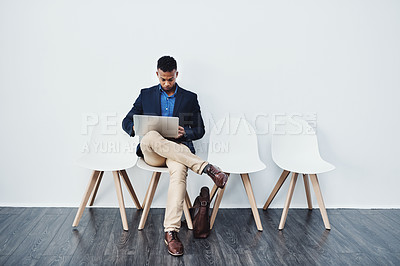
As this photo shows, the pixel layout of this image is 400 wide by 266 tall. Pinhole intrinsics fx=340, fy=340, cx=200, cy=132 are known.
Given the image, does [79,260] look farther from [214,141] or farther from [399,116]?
[399,116]

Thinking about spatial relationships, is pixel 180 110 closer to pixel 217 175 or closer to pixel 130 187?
pixel 217 175

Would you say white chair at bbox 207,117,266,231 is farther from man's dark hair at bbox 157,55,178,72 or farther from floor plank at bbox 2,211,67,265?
floor plank at bbox 2,211,67,265

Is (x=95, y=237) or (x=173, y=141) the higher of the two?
(x=173, y=141)

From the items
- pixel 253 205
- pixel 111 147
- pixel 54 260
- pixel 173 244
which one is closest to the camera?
pixel 54 260

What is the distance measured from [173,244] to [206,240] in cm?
31

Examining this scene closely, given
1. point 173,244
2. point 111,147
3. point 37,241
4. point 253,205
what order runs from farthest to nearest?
point 111,147 < point 253,205 < point 37,241 < point 173,244

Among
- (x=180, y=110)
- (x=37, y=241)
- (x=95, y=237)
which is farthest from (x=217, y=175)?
(x=37, y=241)

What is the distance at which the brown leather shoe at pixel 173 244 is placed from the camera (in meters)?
2.25

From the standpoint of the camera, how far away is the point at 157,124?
2568mm

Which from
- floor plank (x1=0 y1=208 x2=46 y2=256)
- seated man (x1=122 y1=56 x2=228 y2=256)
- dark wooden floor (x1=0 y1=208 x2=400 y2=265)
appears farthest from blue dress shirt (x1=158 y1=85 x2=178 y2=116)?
floor plank (x1=0 y1=208 x2=46 y2=256)

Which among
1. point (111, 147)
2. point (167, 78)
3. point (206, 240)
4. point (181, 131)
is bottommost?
point (206, 240)

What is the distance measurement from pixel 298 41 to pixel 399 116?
4.09 feet

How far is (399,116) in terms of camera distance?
3316 mm

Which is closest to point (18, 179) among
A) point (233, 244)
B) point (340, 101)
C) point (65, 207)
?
point (65, 207)
